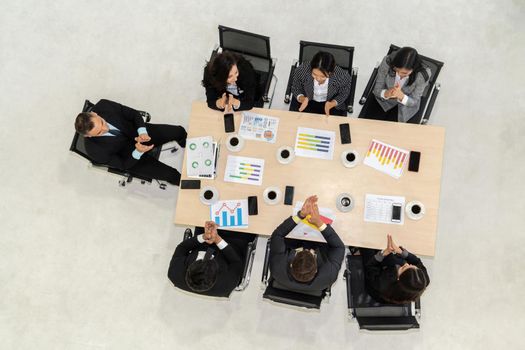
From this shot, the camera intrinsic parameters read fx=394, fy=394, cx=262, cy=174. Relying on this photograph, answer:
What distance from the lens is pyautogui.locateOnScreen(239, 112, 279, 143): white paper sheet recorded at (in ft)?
9.80

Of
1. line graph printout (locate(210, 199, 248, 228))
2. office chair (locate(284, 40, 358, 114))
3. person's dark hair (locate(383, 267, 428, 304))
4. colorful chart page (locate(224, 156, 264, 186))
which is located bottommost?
person's dark hair (locate(383, 267, 428, 304))

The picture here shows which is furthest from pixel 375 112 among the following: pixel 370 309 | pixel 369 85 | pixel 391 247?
pixel 370 309

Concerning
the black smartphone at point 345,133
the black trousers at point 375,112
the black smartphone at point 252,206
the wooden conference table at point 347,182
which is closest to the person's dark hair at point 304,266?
the wooden conference table at point 347,182

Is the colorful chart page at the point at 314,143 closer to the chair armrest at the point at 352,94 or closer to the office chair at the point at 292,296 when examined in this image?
the chair armrest at the point at 352,94

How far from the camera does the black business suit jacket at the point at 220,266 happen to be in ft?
9.16

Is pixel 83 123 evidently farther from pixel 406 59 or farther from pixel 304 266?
pixel 406 59

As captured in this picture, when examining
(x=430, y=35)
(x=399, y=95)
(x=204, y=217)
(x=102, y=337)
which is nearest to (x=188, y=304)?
(x=102, y=337)

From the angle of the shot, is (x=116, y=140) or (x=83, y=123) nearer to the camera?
(x=83, y=123)

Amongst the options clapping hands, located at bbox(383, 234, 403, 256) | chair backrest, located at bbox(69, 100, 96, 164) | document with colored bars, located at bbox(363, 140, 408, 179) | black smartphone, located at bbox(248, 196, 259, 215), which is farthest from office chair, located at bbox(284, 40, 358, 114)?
chair backrest, located at bbox(69, 100, 96, 164)

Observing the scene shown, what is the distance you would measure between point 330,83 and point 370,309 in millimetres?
1722

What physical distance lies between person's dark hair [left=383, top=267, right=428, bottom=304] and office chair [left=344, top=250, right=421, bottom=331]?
0.21 meters

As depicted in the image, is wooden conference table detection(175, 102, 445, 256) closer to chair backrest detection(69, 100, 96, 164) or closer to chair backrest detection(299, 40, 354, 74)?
chair backrest detection(299, 40, 354, 74)

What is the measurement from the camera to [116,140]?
308cm

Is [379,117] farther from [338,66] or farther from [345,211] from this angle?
[345,211]
